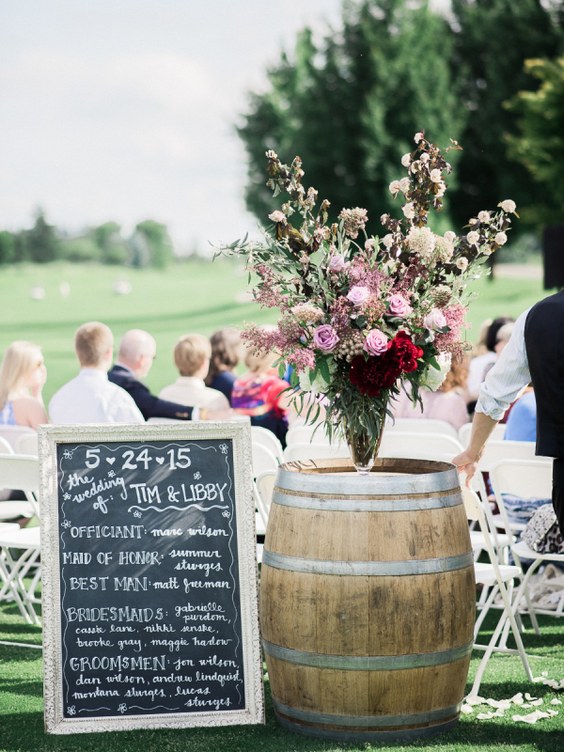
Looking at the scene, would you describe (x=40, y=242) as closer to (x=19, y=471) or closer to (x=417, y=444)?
(x=417, y=444)

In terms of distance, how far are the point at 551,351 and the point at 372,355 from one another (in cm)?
66

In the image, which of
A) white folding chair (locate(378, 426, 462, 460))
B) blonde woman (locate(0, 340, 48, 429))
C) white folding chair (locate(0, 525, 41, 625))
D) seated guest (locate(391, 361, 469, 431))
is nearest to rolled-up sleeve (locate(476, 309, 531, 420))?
white folding chair (locate(378, 426, 462, 460))

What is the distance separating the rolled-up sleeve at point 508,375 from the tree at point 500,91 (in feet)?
119

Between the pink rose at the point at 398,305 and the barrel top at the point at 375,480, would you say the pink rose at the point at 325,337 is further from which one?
the barrel top at the point at 375,480

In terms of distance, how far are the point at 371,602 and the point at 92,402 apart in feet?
10.6

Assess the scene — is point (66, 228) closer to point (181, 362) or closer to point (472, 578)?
point (181, 362)

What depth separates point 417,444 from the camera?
20.4ft

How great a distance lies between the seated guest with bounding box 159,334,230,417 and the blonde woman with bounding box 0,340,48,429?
986 mm

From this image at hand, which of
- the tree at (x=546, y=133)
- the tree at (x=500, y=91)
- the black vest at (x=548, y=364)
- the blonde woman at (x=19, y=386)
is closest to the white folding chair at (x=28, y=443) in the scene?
the blonde woman at (x=19, y=386)

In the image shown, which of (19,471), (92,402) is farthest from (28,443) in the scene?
(19,471)

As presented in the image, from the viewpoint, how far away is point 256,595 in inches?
174

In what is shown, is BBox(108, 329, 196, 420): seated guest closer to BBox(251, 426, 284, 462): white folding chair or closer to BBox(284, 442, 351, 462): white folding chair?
BBox(251, 426, 284, 462): white folding chair

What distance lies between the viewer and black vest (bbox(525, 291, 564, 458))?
394cm

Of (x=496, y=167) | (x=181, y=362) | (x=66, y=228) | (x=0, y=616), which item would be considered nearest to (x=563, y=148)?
(x=496, y=167)
